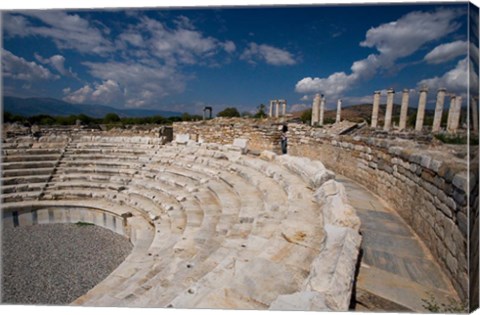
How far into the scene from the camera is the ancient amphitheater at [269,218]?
2.26 metres

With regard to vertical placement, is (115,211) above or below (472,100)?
below

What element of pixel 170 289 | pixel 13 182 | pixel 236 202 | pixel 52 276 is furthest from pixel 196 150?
pixel 170 289

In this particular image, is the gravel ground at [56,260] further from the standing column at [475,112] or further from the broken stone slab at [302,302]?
the standing column at [475,112]

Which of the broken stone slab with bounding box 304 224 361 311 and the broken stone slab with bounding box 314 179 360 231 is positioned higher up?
the broken stone slab with bounding box 314 179 360 231

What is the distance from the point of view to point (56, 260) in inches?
213

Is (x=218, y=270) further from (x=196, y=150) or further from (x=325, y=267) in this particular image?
(x=196, y=150)

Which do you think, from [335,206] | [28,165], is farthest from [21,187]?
[335,206]

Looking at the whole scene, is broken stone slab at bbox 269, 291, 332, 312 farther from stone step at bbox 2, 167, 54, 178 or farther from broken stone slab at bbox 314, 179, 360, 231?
stone step at bbox 2, 167, 54, 178

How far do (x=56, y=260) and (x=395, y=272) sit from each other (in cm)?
611

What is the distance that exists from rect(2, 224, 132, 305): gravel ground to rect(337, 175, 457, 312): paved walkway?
443cm

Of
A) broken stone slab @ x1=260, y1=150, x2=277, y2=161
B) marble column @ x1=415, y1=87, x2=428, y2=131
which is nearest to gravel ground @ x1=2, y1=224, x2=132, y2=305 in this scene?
broken stone slab @ x1=260, y1=150, x2=277, y2=161

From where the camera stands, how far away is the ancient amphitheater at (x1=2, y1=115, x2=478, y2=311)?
226 centimetres

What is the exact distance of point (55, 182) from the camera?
9.36 meters

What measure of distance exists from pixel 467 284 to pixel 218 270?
2.20m
